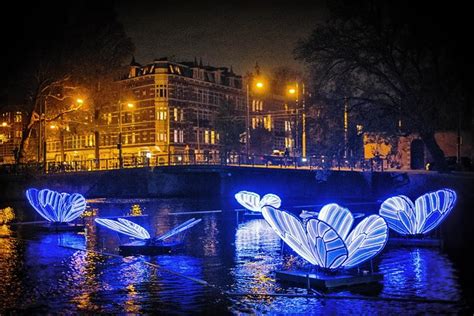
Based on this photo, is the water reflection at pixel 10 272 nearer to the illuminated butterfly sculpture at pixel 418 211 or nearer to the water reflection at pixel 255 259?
the water reflection at pixel 255 259

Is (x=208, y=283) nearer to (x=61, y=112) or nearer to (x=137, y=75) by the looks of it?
(x=61, y=112)

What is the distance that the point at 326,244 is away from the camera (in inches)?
637

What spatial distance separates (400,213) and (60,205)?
16160mm

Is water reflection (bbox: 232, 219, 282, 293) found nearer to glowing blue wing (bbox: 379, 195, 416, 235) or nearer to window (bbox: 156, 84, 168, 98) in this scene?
glowing blue wing (bbox: 379, 195, 416, 235)

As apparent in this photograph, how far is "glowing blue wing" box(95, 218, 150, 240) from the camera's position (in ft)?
76.2

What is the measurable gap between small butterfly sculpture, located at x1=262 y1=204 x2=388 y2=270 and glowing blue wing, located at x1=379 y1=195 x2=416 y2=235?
28.7 ft

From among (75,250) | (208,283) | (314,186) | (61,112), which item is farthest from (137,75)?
(208,283)

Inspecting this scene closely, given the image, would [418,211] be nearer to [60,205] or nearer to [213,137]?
[60,205]

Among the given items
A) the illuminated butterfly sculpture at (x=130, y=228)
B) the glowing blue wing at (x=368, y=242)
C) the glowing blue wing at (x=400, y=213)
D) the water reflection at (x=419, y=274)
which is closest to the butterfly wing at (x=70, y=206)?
the illuminated butterfly sculpture at (x=130, y=228)

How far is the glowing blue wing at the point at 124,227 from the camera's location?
76.2 ft

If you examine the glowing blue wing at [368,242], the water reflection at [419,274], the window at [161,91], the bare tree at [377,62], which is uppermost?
the window at [161,91]

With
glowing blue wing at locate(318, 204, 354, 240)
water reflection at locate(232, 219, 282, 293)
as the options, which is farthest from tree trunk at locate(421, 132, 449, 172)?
glowing blue wing at locate(318, 204, 354, 240)

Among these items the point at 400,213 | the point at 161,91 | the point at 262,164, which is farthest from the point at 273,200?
the point at 161,91

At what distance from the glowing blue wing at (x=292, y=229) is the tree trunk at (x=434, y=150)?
32.3 meters
